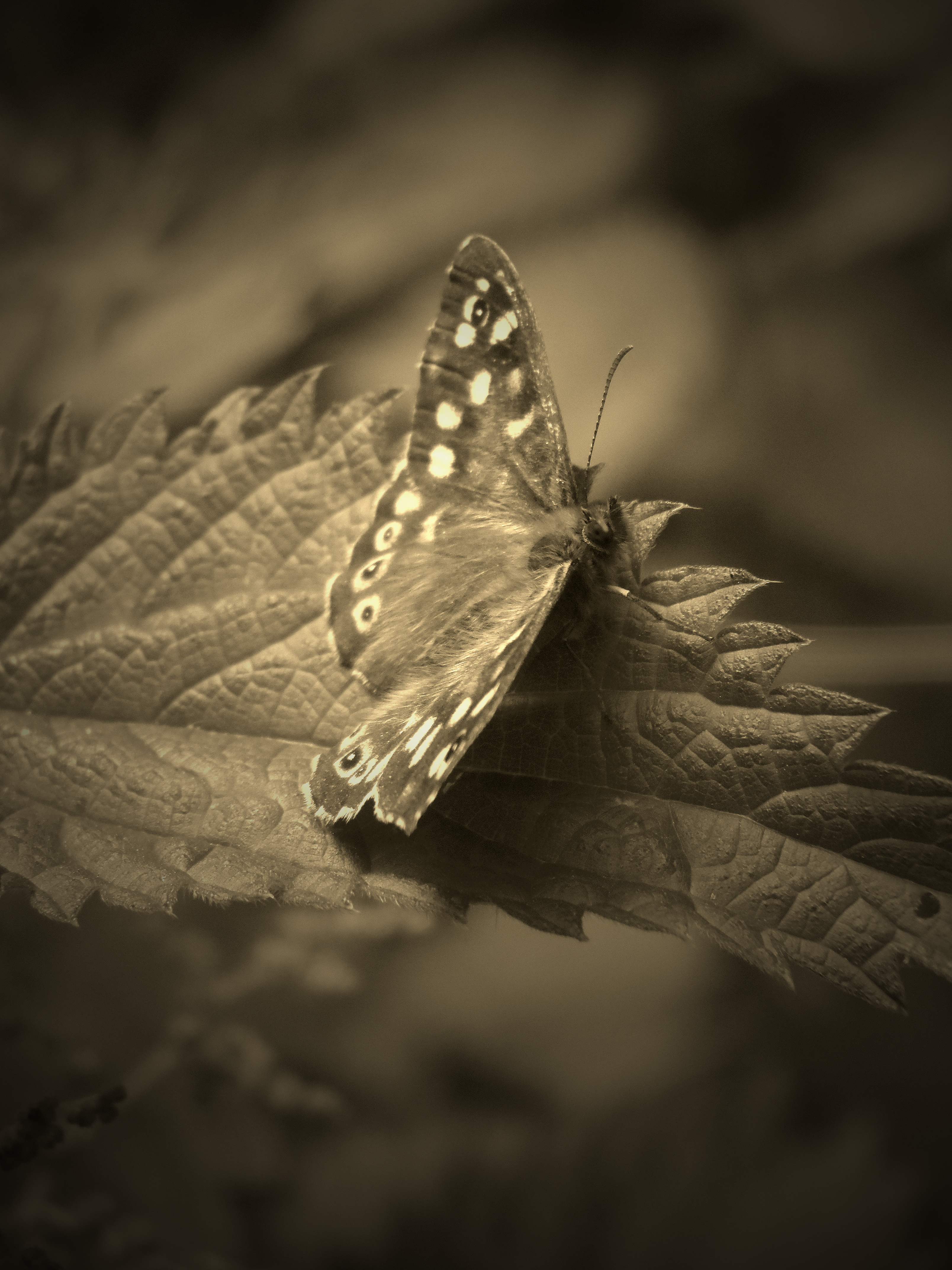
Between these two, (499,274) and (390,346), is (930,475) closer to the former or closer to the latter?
(499,274)

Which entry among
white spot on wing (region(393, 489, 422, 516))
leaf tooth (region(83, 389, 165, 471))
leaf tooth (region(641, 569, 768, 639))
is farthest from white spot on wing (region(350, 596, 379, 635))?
leaf tooth (region(83, 389, 165, 471))

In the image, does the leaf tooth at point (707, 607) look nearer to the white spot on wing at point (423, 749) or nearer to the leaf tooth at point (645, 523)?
the leaf tooth at point (645, 523)

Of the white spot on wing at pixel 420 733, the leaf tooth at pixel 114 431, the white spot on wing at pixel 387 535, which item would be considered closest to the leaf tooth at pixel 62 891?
the white spot on wing at pixel 420 733

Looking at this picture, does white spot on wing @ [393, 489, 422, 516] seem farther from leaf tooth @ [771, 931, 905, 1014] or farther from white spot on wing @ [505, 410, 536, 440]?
leaf tooth @ [771, 931, 905, 1014]

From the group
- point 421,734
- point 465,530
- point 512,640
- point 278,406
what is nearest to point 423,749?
point 421,734

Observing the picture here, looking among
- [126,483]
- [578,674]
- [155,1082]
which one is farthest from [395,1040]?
[126,483]

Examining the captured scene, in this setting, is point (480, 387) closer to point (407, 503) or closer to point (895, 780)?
point (407, 503)
